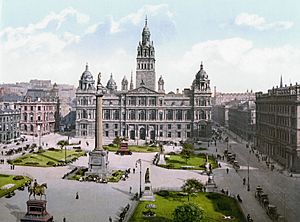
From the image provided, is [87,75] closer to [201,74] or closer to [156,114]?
[156,114]

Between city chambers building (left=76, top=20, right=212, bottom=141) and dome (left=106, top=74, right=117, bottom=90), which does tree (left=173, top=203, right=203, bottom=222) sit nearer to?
city chambers building (left=76, top=20, right=212, bottom=141)

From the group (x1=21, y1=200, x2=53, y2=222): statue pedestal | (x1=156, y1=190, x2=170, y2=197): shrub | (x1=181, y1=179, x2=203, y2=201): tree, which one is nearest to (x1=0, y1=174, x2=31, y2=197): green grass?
(x1=21, y1=200, x2=53, y2=222): statue pedestal

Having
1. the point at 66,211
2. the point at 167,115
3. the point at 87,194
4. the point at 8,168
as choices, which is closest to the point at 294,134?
the point at 87,194

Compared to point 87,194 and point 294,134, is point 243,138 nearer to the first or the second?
point 294,134

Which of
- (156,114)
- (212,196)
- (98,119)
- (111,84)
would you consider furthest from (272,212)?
(111,84)

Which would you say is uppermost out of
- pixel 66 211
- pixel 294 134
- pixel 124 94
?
pixel 124 94
